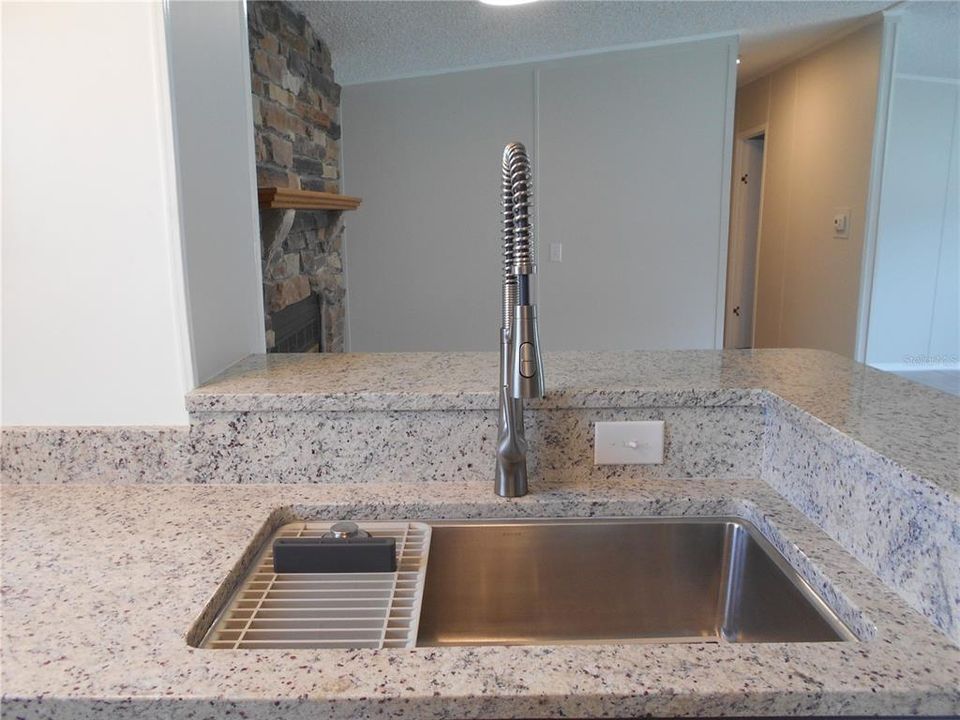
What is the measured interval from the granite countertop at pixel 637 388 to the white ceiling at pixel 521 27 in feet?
7.84

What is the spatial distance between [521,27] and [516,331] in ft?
10.2

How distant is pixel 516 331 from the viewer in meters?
0.96

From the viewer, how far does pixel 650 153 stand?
14.2 feet

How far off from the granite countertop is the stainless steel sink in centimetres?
19

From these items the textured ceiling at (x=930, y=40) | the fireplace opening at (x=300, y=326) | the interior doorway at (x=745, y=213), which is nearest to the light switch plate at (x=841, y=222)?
the textured ceiling at (x=930, y=40)

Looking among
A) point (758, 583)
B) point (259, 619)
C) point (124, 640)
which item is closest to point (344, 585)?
point (259, 619)

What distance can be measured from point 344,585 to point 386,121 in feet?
13.0

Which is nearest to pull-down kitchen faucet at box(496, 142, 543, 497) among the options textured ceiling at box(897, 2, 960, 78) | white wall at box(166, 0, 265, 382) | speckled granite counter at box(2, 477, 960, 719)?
speckled granite counter at box(2, 477, 960, 719)

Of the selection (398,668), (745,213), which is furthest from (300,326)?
(745,213)

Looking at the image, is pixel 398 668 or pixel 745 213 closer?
pixel 398 668

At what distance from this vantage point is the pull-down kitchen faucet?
3.03ft

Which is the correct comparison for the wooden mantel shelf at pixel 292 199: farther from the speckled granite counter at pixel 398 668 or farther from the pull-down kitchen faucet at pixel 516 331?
the speckled granite counter at pixel 398 668

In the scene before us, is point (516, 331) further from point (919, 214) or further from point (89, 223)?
point (919, 214)

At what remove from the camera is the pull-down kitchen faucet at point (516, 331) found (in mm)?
924
